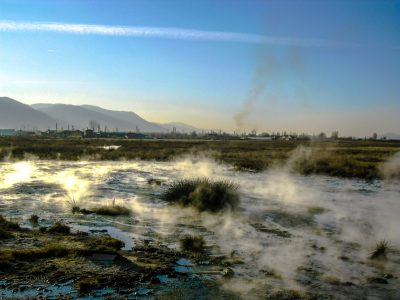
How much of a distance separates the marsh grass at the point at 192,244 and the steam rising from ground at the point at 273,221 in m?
0.37

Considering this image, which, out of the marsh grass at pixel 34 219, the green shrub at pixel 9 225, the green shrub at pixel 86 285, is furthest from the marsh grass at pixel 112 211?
the green shrub at pixel 86 285

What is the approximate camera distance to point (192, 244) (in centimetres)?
1392

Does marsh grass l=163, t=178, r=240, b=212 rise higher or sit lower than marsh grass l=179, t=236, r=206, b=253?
higher

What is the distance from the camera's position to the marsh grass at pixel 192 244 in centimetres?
1355

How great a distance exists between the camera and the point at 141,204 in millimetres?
22125

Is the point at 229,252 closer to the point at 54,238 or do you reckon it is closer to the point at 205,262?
the point at 205,262

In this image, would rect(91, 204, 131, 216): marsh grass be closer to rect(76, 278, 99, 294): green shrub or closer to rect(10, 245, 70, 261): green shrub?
rect(10, 245, 70, 261): green shrub

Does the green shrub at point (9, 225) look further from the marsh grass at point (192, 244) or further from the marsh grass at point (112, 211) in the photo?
the marsh grass at point (192, 244)

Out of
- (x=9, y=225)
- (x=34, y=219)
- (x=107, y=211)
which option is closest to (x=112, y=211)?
(x=107, y=211)

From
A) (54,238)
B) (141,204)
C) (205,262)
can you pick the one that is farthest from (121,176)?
(205,262)

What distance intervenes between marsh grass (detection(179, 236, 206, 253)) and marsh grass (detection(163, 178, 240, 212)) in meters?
6.15

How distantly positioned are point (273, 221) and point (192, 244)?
5614 millimetres

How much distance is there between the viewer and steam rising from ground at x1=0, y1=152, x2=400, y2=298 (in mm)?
11758

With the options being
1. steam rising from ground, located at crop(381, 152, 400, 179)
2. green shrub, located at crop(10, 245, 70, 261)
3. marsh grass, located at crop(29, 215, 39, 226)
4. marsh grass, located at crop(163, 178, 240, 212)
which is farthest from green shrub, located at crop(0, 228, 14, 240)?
steam rising from ground, located at crop(381, 152, 400, 179)
